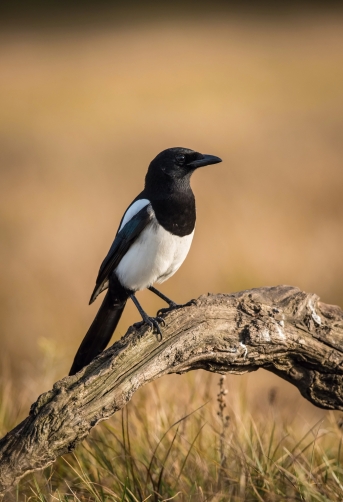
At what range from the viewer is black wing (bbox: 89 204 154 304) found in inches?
156

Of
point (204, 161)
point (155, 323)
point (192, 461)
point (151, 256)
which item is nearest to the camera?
A: point (155, 323)

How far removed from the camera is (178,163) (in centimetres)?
405

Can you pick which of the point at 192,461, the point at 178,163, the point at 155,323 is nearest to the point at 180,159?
the point at 178,163

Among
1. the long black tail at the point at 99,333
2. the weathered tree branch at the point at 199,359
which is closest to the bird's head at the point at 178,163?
the long black tail at the point at 99,333

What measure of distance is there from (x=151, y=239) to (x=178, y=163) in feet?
1.55

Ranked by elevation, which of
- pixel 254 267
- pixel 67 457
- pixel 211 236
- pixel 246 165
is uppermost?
pixel 246 165

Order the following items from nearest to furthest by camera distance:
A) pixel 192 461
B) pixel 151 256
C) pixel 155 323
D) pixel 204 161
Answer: pixel 155 323 → pixel 192 461 → pixel 151 256 → pixel 204 161

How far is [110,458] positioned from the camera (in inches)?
137

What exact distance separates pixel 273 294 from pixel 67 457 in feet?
4.25

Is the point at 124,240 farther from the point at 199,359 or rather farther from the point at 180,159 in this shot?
the point at 199,359

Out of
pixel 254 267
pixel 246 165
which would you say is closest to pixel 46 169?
pixel 246 165

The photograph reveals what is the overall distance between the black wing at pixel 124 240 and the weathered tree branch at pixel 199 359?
2.73ft

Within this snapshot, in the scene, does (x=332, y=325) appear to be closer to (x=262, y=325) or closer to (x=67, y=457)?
(x=262, y=325)

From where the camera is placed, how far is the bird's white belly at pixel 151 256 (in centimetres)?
391
